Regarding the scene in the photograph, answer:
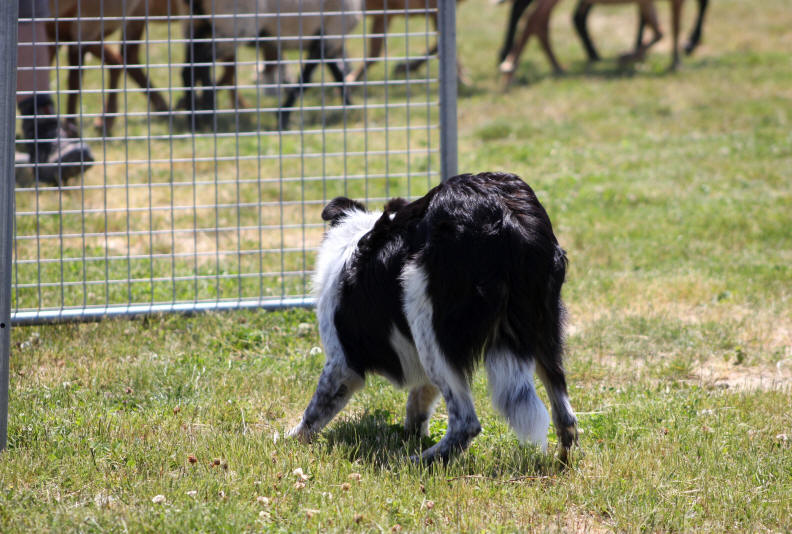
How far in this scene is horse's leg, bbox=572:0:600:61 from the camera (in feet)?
42.2

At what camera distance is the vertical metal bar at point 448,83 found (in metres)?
4.62

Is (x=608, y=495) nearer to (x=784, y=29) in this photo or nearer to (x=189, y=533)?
(x=189, y=533)

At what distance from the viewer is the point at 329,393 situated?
3.42m

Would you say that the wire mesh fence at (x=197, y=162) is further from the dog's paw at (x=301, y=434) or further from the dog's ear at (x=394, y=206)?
the dog's paw at (x=301, y=434)

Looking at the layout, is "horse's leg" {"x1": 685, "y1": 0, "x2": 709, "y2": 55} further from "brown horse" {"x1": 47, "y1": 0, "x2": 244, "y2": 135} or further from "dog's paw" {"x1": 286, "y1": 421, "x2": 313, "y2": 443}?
"dog's paw" {"x1": 286, "y1": 421, "x2": 313, "y2": 443}

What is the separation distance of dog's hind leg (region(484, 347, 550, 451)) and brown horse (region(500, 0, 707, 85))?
9072mm

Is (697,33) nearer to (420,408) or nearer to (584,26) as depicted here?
(584,26)

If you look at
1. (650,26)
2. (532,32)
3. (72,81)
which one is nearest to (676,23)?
(650,26)

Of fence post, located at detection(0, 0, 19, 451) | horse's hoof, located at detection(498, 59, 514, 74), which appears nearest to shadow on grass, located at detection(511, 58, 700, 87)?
horse's hoof, located at detection(498, 59, 514, 74)

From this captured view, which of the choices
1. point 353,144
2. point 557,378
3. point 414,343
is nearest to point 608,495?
point 557,378

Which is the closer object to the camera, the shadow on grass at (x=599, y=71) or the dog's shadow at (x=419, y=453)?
the dog's shadow at (x=419, y=453)

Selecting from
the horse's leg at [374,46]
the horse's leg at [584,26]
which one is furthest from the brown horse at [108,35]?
the horse's leg at [584,26]

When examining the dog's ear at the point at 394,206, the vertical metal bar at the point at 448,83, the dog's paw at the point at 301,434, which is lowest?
the dog's paw at the point at 301,434

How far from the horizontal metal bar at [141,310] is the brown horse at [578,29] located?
7360mm
